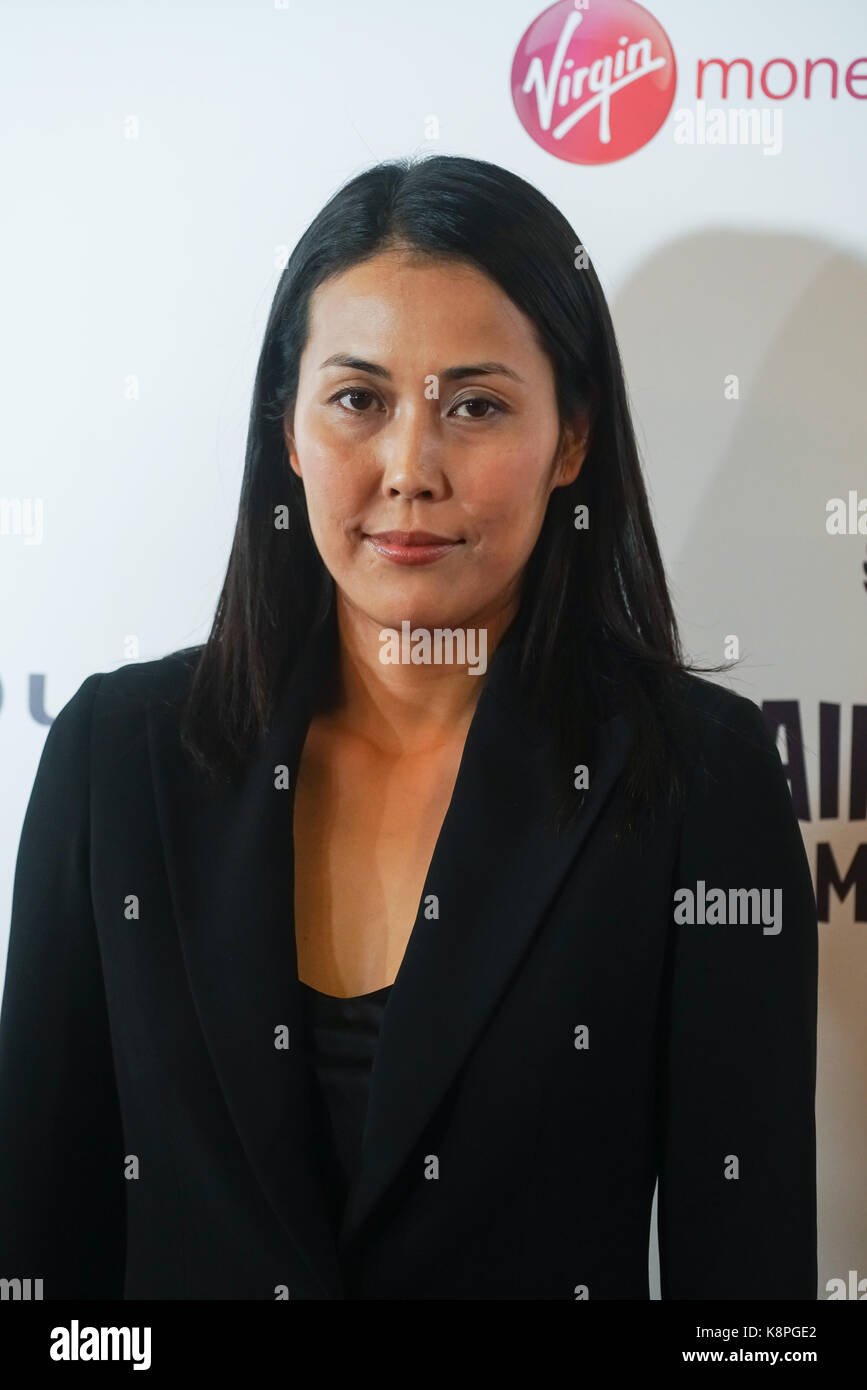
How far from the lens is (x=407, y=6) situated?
1.68 meters

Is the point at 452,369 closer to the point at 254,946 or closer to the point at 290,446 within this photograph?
the point at 290,446

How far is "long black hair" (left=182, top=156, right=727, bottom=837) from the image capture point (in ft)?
4.43

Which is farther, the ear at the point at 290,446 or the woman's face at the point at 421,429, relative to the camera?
the ear at the point at 290,446

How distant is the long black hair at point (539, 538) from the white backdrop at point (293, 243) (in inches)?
10.4

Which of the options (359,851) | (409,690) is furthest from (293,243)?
(359,851)

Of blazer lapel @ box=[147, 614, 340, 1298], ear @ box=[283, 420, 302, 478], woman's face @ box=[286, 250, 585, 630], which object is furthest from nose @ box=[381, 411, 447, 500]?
blazer lapel @ box=[147, 614, 340, 1298]

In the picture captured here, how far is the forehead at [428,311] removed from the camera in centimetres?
134

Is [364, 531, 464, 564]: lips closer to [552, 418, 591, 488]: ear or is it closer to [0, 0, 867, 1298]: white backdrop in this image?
[552, 418, 591, 488]: ear

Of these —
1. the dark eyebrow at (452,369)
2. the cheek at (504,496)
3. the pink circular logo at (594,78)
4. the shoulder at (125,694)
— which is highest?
the pink circular logo at (594,78)

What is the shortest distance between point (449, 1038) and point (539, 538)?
578 millimetres

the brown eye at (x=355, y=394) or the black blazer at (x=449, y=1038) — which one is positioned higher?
the brown eye at (x=355, y=394)

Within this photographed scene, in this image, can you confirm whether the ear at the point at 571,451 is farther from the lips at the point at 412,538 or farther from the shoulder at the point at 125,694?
the shoulder at the point at 125,694

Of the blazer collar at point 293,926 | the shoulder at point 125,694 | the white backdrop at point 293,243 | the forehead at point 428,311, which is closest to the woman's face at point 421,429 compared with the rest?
the forehead at point 428,311
